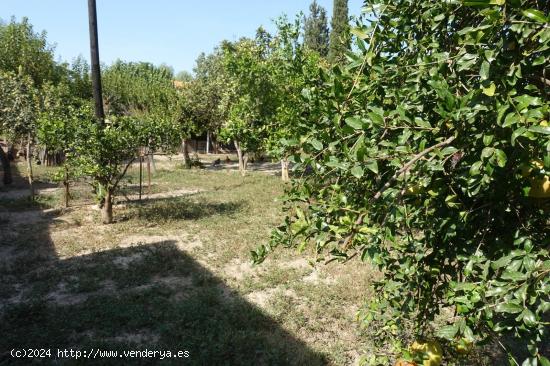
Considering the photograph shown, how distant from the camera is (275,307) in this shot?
18.6 feet

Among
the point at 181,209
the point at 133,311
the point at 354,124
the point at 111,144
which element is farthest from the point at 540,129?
the point at 181,209

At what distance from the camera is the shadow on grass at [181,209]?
1086 centimetres

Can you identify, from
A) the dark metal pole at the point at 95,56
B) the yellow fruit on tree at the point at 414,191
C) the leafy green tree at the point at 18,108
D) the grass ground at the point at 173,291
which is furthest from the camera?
the leafy green tree at the point at 18,108

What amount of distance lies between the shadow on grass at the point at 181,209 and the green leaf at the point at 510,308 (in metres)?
9.86

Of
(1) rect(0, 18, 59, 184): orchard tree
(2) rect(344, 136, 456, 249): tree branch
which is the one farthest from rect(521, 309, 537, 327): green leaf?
(1) rect(0, 18, 59, 184): orchard tree

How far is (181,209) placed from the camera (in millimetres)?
11656

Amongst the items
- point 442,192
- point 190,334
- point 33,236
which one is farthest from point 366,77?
point 33,236

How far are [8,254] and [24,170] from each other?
1338 cm

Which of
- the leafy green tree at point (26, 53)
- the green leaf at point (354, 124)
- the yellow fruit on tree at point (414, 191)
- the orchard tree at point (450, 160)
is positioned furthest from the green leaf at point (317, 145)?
the leafy green tree at point (26, 53)

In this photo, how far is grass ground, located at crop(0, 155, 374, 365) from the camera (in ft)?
15.4

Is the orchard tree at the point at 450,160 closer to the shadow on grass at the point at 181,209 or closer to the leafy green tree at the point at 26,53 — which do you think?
the shadow on grass at the point at 181,209

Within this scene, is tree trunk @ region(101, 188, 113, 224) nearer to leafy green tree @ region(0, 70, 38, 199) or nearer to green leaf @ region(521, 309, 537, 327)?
leafy green tree @ region(0, 70, 38, 199)

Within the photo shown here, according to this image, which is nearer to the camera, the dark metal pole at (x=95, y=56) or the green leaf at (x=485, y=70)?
the green leaf at (x=485, y=70)

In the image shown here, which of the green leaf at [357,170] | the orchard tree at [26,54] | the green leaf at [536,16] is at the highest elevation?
the orchard tree at [26,54]
